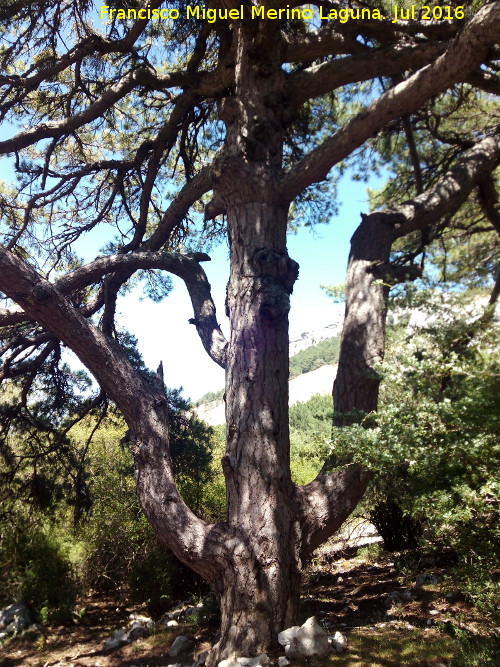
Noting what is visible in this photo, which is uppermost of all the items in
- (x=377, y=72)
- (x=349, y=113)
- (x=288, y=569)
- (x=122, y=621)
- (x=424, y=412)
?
(x=349, y=113)

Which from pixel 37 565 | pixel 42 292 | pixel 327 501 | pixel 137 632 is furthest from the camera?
pixel 37 565

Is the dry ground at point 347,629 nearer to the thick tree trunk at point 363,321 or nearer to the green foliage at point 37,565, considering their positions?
the green foliage at point 37,565

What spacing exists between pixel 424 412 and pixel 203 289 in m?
3.04

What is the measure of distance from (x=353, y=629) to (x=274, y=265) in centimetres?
301

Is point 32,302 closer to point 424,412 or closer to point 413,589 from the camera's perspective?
point 424,412

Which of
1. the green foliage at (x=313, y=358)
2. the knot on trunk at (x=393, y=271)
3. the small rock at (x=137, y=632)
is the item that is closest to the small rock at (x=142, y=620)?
the small rock at (x=137, y=632)

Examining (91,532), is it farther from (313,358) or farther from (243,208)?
(313,358)

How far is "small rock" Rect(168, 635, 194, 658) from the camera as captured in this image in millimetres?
3994

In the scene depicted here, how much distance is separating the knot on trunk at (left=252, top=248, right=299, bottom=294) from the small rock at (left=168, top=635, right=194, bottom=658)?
3369 millimetres

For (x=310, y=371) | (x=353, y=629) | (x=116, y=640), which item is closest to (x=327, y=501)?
(x=353, y=629)

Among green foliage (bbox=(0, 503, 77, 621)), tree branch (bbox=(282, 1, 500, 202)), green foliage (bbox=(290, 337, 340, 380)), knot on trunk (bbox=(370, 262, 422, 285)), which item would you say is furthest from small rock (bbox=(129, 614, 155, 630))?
green foliage (bbox=(290, 337, 340, 380))

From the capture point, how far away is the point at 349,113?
7.19 metres

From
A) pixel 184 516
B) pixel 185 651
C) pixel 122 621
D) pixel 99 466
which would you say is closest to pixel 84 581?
pixel 122 621

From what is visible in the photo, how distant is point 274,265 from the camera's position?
12.7ft
